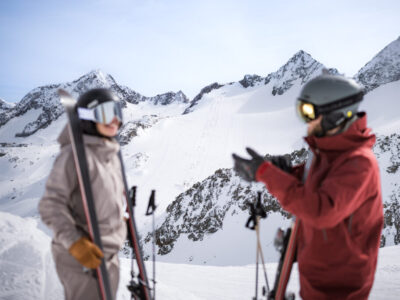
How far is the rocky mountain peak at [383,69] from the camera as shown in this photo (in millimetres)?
36131

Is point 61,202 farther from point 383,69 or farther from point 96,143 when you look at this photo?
point 383,69

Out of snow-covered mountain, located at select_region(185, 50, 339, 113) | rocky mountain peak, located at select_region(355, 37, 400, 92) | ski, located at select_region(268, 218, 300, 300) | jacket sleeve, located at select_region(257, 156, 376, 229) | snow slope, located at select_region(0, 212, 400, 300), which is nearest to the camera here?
jacket sleeve, located at select_region(257, 156, 376, 229)

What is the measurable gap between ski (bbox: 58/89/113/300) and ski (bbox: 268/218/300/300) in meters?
1.71

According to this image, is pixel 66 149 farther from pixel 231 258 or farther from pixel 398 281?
pixel 231 258

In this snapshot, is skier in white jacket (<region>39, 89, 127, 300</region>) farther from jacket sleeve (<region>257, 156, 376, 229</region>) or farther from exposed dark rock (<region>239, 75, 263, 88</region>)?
exposed dark rock (<region>239, 75, 263, 88</region>)

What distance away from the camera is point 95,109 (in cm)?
201

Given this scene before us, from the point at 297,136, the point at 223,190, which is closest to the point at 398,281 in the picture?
the point at 223,190

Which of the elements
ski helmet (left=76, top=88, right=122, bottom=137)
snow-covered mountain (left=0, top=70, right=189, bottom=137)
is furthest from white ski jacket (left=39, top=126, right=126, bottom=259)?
snow-covered mountain (left=0, top=70, right=189, bottom=137)

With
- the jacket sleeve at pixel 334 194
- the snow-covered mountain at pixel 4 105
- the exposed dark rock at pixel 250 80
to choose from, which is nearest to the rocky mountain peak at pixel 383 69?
the exposed dark rock at pixel 250 80

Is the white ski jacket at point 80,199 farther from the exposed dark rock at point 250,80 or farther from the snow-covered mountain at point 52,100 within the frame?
the snow-covered mountain at point 52,100

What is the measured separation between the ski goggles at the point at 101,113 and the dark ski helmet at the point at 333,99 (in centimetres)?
164

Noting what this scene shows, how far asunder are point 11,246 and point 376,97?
39067 millimetres

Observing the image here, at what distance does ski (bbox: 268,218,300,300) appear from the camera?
8.22ft

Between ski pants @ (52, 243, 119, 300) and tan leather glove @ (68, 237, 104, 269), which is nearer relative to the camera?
tan leather glove @ (68, 237, 104, 269)
